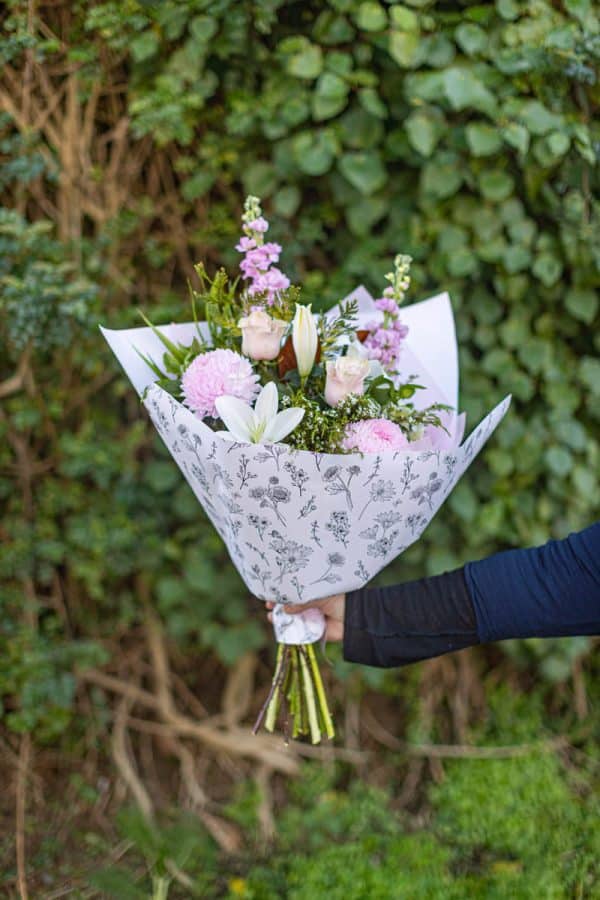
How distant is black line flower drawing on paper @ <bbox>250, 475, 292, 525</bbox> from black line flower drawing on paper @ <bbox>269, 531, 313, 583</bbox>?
7cm

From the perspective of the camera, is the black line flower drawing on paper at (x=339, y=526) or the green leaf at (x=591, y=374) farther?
the green leaf at (x=591, y=374)

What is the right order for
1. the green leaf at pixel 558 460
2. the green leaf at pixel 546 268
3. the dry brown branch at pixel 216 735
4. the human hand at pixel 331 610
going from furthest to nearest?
1. the dry brown branch at pixel 216 735
2. the green leaf at pixel 558 460
3. the green leaf at pixel 546 268
4. the human hand at pixel 331 610

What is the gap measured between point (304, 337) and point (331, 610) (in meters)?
0.56

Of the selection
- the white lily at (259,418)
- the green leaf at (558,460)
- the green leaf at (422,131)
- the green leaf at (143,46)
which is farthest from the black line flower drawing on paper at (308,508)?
the green leaf at (143,46)

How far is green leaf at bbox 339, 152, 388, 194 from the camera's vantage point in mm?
1999

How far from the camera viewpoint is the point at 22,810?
222cm

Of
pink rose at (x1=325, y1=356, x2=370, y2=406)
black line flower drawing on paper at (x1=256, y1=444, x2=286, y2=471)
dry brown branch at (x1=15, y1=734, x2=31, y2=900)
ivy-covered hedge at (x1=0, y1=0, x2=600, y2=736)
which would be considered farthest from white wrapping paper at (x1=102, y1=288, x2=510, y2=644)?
dry brown branch at (x1=15, y1=734, x2=31, y2=900)

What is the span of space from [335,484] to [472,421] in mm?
1028

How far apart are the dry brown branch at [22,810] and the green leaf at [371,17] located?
→ 211 cm

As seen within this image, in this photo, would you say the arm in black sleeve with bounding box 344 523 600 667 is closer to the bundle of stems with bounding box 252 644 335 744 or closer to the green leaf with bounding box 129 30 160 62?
the bundle of stems with bounding box 252 644 335 744

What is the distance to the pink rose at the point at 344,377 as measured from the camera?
1175mm

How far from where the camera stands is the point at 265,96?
2027 millimetres

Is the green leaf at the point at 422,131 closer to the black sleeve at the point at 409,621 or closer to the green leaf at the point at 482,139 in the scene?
the green leaf at the point at 482,139

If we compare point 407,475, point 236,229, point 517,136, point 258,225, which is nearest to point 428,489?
point 407,475
